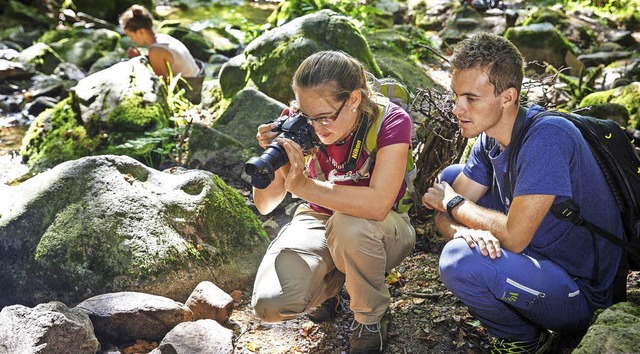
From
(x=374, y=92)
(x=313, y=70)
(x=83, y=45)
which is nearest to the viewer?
(x=313, y=70)

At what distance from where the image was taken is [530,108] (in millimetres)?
2842

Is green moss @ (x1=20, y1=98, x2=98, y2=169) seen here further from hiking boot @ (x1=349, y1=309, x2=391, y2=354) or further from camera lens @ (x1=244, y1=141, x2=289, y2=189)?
hiking boot @ (x1=349, y1=309, x2=391, y2=354)

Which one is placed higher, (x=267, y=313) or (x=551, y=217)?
(x=551, y=217)

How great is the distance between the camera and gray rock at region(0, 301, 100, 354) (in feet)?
9.77

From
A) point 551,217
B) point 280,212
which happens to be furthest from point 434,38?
point 551,217

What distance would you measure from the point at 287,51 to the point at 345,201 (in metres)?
3.82

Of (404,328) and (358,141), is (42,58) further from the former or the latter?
(404,328)

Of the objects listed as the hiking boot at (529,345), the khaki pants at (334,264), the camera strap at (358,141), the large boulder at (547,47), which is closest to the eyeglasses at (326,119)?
the camera strap at (358,141)

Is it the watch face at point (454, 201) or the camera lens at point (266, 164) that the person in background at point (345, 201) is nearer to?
the camera lens at point (266, 164)

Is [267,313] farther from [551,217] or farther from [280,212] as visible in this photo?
[280,212]

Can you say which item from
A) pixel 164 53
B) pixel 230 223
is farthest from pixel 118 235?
pixel 164 53

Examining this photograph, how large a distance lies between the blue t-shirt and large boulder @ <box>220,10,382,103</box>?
12.5 feet

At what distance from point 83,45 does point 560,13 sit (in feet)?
28.1

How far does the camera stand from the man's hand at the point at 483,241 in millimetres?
2754
